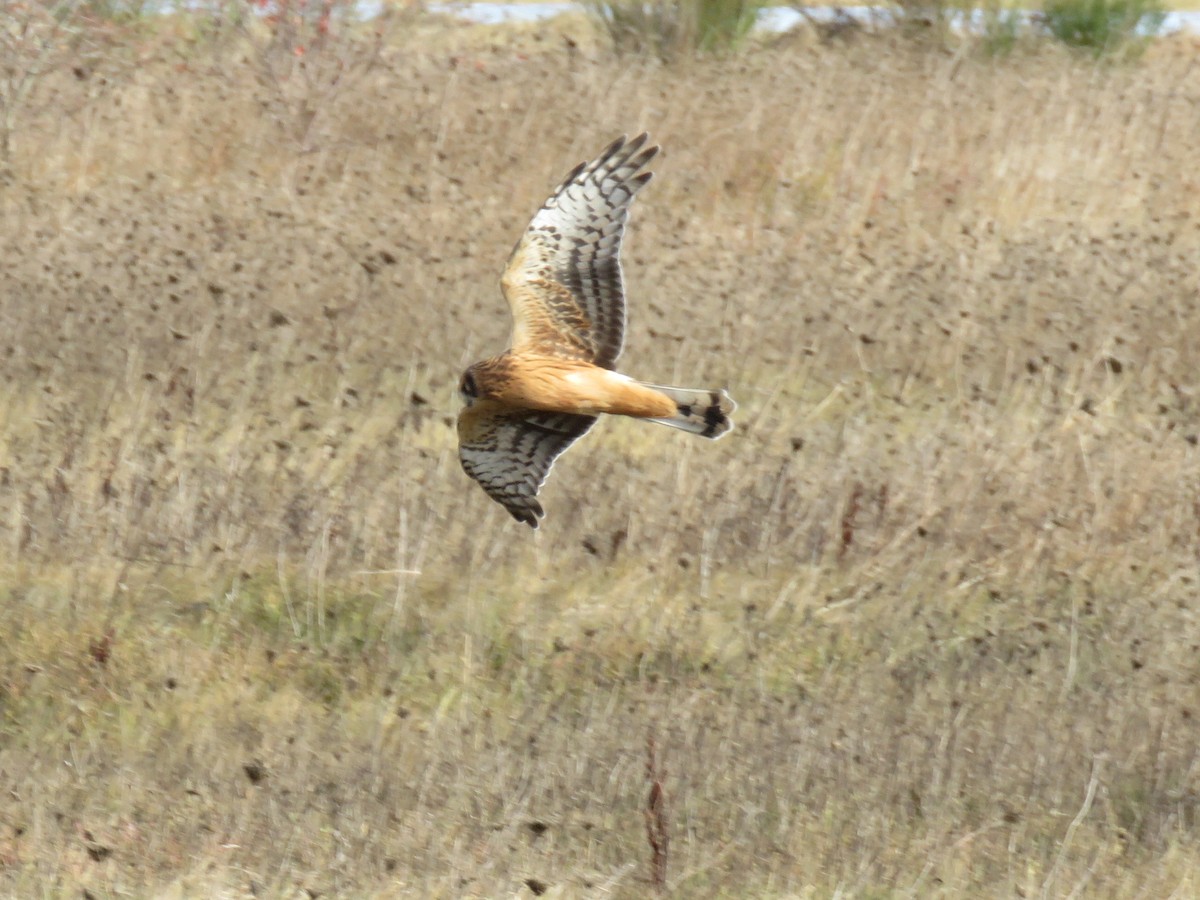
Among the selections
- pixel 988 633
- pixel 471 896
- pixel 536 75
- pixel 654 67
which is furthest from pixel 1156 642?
pixel 654 67

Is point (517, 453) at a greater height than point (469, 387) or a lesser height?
lesser

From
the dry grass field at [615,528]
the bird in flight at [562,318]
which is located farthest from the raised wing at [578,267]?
the dry grass field at [615,528]

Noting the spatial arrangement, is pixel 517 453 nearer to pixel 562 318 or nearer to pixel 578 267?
pixel 562 318

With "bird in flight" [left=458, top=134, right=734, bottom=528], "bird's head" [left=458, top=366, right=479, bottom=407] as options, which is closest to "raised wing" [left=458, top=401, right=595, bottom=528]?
"bird in flight" [left=458, top=134, right=734, bottom=528]

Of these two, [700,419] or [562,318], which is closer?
[700,419]

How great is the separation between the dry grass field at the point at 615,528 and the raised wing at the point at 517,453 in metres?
0.28

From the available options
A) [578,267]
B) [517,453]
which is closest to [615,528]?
[517,453]

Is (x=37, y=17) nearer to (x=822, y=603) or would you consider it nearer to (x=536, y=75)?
(x=536, y=75)

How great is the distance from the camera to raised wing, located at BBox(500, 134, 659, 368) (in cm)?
541

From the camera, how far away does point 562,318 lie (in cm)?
542

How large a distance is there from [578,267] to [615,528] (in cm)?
94

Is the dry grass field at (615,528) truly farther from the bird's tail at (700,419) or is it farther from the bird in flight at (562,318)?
the bird's tail at (700,419)

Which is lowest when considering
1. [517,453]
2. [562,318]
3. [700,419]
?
[517,453]

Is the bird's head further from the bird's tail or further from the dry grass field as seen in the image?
the dry grass field
